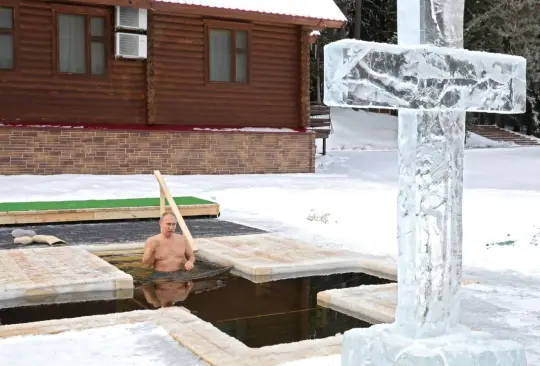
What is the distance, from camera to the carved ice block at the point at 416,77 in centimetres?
198

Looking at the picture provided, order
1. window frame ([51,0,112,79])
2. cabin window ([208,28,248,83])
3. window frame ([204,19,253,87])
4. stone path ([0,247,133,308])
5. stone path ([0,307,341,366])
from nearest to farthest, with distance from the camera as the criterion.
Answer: stone path ([0,307,341,366]) → stone path ([0,247,133,308]) → window frame ([51,0,112,79]) → window frame ([204,19,253,87]) → cabin window ([208,28,248,83])

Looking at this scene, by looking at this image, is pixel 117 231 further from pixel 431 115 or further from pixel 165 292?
pixel 431 115

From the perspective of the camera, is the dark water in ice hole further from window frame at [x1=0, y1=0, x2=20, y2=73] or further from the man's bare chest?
window frame at [x1=0, y1=0, x2=20, y2=73]

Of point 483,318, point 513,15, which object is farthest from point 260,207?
point 513,15

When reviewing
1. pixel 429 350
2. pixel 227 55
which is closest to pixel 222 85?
pixel 227 55

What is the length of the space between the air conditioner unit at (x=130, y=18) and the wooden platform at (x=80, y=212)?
6.28 metres

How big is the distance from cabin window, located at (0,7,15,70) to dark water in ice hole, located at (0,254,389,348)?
33.1ft

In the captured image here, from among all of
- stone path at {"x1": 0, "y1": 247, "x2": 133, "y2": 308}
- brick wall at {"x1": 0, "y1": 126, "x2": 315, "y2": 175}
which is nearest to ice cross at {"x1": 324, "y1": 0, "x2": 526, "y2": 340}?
stone path at {"x1": 0, "y1": 247, "x2": 133, "y2": 308}

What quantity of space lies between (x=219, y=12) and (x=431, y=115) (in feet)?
50.1

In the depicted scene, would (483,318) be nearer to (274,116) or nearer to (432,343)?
(432,343)

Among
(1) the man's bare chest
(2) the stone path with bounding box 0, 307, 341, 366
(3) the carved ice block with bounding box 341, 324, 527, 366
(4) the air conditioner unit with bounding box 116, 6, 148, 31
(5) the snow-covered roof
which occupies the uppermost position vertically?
(5) the snow-covered roof

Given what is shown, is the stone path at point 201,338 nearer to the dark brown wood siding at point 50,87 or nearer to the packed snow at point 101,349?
the packed snow at point 101,349

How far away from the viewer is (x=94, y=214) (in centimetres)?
1029

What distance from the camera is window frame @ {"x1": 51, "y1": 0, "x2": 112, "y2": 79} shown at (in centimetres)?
1564
